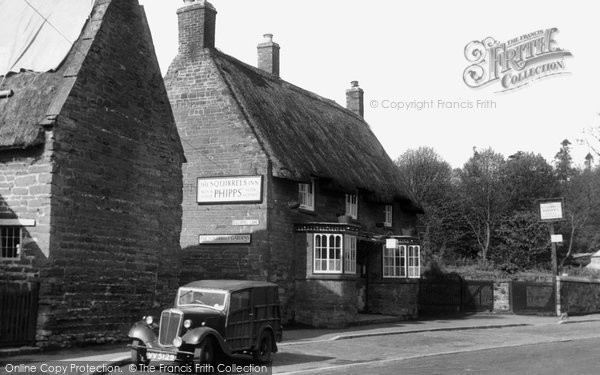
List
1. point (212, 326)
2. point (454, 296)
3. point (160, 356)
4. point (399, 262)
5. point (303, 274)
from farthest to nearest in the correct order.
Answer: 1. point (454, 296)
2. point (399, 262)
3. point (303, 274)
4. point (212, 326)
5. point (160, 356)

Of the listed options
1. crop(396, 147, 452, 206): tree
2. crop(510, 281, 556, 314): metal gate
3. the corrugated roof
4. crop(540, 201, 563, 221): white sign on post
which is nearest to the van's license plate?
the corrugated roof

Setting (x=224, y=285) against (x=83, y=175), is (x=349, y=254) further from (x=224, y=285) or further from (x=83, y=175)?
(x=224, y=285)

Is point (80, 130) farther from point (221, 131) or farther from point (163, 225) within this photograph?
point (221, 131)

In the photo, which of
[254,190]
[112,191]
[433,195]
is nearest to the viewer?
[112,191]

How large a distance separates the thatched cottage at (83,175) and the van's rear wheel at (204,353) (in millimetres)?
4515

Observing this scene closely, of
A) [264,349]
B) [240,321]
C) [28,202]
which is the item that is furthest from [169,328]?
[28,202]

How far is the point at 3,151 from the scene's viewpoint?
53.2 ft

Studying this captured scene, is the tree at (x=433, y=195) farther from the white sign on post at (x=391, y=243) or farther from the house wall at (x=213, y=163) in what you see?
the house wall at (x=213, y=163)

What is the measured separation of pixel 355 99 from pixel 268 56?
8.39 meters

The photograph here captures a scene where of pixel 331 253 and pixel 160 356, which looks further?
pixel 331 253

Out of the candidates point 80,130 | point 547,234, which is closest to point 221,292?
point 80,130

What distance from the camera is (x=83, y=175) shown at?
1666 centimetres

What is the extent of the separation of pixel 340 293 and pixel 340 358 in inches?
303

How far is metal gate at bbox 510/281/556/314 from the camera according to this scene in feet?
105
